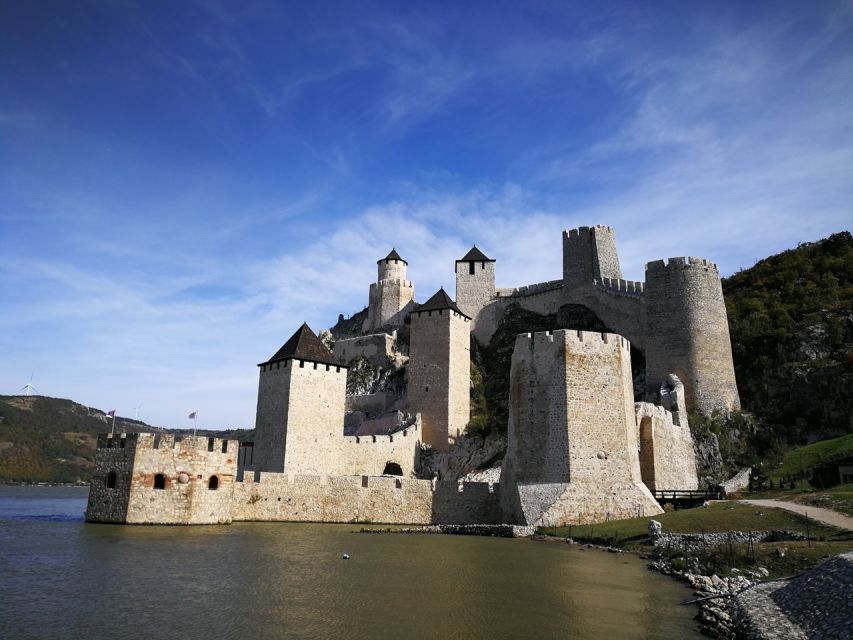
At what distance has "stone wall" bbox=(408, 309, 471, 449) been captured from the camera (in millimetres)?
32656

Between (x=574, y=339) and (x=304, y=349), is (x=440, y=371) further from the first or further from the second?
(x=574, y=339)

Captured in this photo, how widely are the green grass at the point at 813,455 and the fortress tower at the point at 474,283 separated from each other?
2068 centimetres

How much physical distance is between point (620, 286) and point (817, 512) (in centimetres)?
2009

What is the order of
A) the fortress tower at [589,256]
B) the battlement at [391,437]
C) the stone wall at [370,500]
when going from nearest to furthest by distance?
the stone wall at [370,500] → the battlement at [391,437] → the fortress tower at [589,256]

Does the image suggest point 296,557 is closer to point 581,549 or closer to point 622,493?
point 581,549

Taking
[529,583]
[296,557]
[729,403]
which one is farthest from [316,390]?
[729,403]

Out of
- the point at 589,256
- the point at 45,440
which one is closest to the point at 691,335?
the point at 589,256

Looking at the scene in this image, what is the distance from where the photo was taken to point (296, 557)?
15.2m

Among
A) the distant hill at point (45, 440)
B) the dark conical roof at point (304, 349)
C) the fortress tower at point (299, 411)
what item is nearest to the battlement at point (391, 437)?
the fortress tower at point (299, 411)

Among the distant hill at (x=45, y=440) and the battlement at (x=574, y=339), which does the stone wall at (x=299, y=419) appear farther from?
the distant hill at (x=45, y=440)

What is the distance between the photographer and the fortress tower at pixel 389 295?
4450cm

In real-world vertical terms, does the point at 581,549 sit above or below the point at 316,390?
below

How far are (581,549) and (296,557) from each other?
283 inches

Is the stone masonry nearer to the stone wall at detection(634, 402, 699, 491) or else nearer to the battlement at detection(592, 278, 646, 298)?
the battlement at detection(592, 278, 646, 298)
